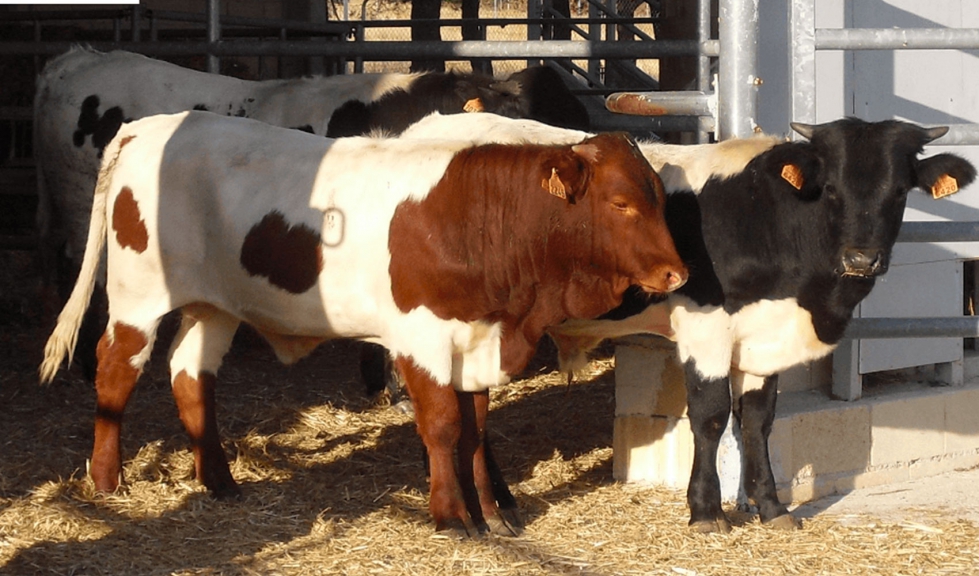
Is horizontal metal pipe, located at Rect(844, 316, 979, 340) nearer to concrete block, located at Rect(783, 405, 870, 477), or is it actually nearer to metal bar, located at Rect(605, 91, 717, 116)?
concrete block, located at Rect(783, 405, 870, 477)

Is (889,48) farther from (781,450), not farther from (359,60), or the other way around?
(359,60)

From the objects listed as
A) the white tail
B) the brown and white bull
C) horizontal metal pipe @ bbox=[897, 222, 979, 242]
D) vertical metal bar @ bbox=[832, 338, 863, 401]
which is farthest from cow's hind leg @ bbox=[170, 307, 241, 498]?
horizontal metal pipe @ bbox=[897, 222, 979, 242]

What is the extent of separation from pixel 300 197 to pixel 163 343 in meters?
4.59

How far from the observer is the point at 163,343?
9.75 meters

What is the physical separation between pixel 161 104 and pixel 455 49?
6.55 ft

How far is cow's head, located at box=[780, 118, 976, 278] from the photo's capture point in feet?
16.6

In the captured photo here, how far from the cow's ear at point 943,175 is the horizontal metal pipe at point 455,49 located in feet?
4.34

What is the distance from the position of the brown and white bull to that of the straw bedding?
0.28 m

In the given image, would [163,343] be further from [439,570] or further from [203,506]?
[439,570]

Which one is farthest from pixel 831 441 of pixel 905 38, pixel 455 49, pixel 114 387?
pixel 114 387

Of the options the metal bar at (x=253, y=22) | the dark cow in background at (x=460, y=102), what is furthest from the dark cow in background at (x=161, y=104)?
the metal bar at (x=253, y=22)

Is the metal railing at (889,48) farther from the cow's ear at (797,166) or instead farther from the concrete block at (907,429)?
the concrete block at (907,429)

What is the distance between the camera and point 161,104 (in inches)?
315

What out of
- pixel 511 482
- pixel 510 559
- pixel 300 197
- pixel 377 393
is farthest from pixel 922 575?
pixel 377 393
